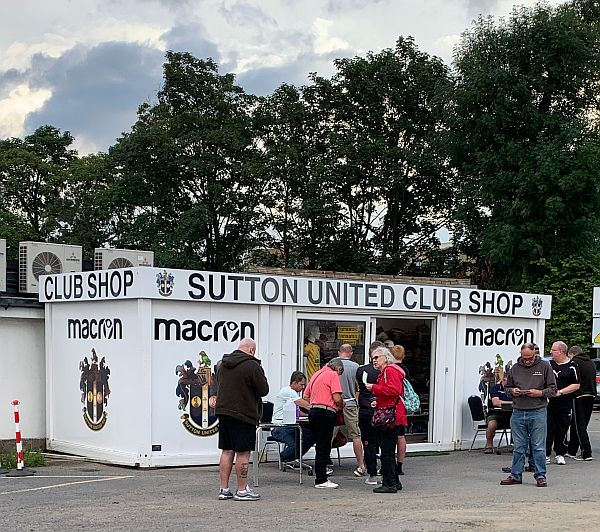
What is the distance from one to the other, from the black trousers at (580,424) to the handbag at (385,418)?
467 cm

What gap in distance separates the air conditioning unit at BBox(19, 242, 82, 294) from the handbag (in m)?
7.70

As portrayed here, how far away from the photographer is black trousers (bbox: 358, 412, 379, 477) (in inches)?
491

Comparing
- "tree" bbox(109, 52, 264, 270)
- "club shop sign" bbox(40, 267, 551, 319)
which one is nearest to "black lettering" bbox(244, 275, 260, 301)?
"club shop sign" bbox(40, 267, 551, 319)

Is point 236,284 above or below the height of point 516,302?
above

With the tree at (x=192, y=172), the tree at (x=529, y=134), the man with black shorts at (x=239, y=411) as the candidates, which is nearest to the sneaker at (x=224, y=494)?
the man with black shorts at (x=239, y=411)

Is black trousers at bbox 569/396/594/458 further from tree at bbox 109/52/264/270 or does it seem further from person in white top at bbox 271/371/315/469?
tree at bbox 109/52/264/270

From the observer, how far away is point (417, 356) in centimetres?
1705

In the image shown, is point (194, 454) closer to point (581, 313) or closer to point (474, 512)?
point (474, 512)

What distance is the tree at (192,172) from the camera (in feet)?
121

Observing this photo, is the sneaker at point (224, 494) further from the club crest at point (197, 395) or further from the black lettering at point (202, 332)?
the black lettering at point (202, 332)

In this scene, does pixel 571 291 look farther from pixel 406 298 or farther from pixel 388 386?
pixel 388 386

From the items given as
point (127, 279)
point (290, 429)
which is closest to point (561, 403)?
point (290, 429)

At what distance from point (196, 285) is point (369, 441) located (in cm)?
336

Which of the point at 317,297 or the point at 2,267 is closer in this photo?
the point at 317,297
